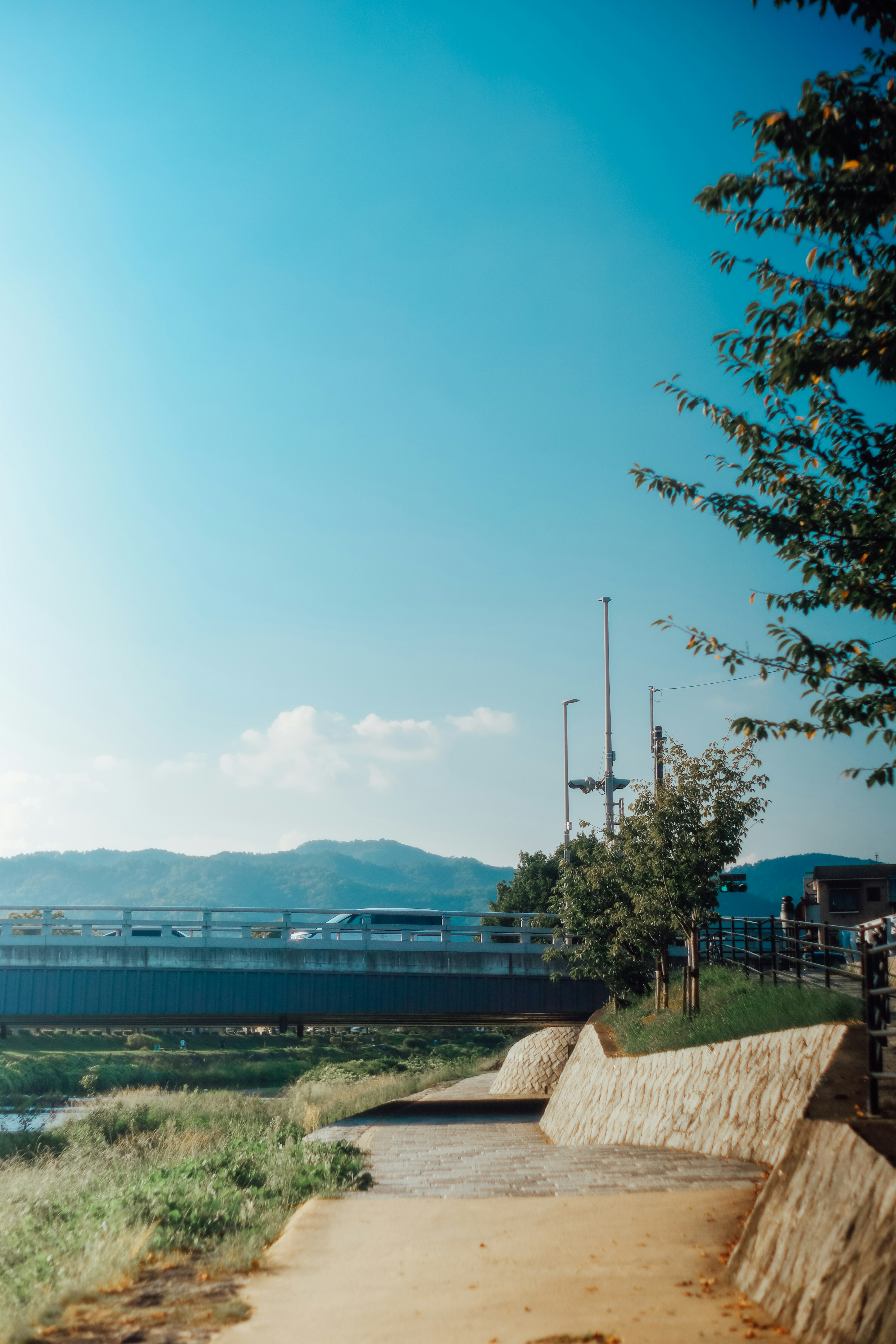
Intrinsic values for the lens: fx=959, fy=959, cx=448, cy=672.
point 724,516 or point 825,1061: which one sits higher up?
point 724,516

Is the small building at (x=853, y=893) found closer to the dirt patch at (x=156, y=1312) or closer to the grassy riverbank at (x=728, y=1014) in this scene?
the grassy riverbank at (x=728, y=1014)

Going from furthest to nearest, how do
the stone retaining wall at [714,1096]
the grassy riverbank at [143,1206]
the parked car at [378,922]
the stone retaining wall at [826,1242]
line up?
1. the parked car at [378,922]
2. the stone retaining wall at [714,1096]
3. the grassy riverbank at [143,1206]
4. the stone retaining wall at [826,1242]

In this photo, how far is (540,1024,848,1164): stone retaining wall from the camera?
1012cm

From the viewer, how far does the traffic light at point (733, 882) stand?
2033cm

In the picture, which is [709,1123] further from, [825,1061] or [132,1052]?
[132,1052]

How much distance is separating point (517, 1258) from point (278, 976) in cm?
2235

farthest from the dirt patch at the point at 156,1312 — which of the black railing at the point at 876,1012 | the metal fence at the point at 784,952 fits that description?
the metal fence at the point at 784,952

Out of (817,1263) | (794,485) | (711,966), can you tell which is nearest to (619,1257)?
(817,1263)

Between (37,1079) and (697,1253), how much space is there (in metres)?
49.3

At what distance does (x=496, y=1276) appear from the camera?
21.6 feet

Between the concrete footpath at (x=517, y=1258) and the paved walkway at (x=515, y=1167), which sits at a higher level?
the concrete footpath at (x=517, y=1258)

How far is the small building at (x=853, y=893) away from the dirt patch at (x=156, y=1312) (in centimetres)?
3725

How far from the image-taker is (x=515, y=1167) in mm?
11477

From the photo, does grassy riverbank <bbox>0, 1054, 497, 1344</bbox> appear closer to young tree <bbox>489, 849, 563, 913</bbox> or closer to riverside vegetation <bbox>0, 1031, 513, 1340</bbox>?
riverside vegetation <bbox>0, 1031, 513, 1340</bbox>
